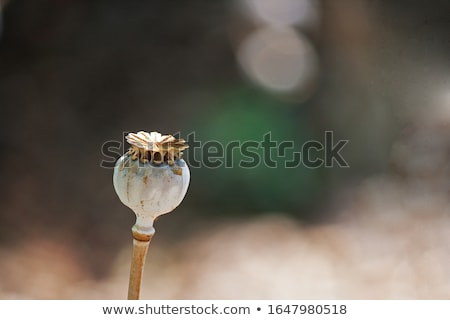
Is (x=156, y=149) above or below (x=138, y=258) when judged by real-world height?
above

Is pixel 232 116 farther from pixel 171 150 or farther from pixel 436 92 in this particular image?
pixel 171 150

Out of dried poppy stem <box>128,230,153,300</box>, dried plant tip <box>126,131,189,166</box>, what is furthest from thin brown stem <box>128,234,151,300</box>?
dried plant tip <box>126,131,189,166</box>

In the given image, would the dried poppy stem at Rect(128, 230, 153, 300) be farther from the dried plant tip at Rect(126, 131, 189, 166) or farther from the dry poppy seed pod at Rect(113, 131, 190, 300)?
the dried plant tip at Rect(126, 131, 189, 166)

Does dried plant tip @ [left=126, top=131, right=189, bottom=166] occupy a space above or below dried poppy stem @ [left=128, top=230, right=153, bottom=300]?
above

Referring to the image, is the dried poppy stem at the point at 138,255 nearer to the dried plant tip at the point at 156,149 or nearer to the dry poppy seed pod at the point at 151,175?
the dry poppy seed pod at the point at 151,175

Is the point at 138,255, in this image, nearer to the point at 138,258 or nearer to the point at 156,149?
the point at 138,258

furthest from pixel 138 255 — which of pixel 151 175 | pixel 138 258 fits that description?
pixel 151 175
